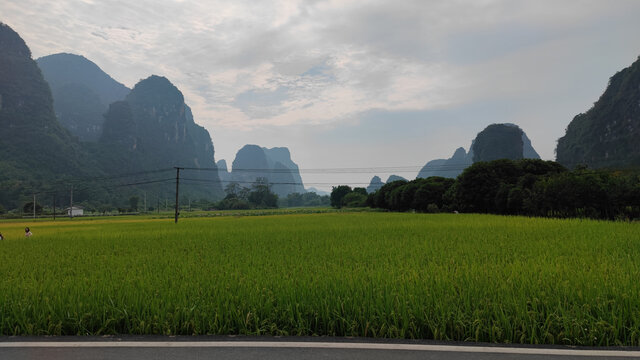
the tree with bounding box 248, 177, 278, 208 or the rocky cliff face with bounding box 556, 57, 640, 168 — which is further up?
the rocky cliff face with bounding box 556, 57, 640, 168

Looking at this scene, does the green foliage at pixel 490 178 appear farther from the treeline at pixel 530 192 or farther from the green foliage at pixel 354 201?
the green foliage at pixel 354 201

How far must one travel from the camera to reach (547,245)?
586 inches

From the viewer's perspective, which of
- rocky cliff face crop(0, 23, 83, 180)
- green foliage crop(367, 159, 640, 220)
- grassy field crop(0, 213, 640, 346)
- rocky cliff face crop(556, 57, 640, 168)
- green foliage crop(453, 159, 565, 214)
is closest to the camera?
grassy field crop(0, 213, 640, 346)

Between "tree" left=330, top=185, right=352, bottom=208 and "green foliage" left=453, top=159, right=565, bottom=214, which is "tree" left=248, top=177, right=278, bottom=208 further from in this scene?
"green foliage" left=453, top=159, right=565, bottom=214

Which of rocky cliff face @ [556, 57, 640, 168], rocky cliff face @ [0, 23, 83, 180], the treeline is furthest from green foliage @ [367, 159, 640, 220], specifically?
rocky cliff face @ [0, 23, 83, 180]

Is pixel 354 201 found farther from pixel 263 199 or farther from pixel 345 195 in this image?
pixel 263 199

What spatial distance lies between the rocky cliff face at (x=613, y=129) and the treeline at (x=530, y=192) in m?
88.1

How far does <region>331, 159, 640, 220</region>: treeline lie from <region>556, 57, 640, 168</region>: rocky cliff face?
289 ft

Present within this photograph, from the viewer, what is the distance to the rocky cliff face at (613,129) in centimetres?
12744

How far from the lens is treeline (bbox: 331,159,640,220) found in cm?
3496

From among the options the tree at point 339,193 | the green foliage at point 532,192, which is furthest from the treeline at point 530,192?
the tree at point 339,193

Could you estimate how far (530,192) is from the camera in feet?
143

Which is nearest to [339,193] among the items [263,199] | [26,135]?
[263,199]

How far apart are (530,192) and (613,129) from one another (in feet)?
414
